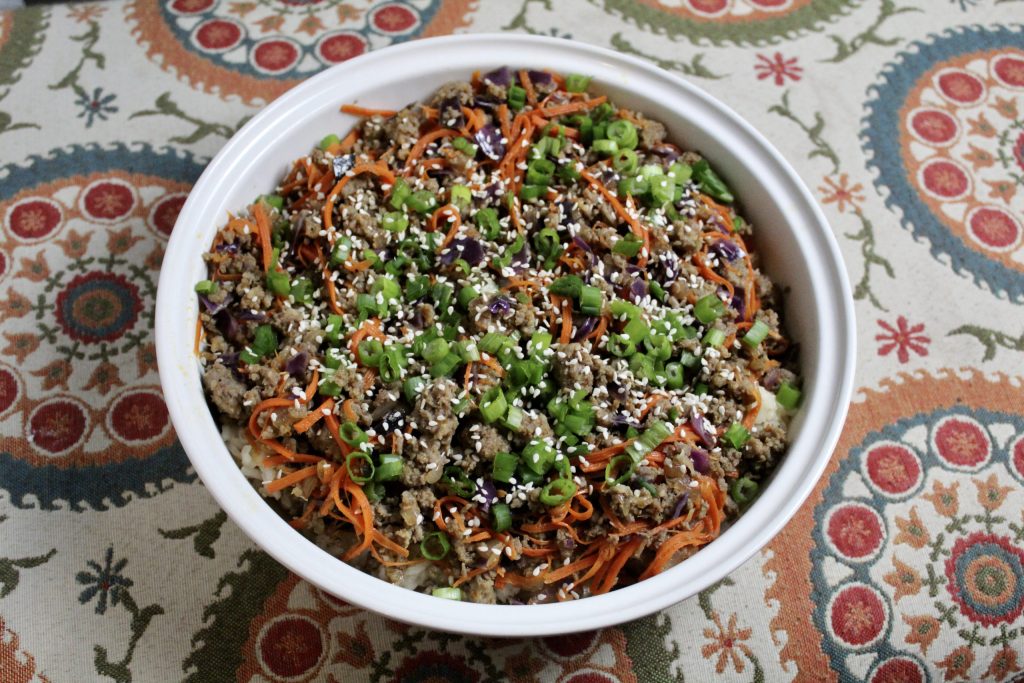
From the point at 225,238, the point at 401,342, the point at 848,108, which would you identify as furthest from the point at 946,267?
the point at 225,238

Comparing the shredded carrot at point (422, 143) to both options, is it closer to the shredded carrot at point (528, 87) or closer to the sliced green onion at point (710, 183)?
the shredded carrot at point (528, 87)

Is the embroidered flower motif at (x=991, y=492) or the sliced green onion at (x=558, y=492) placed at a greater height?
the embroidered flower motif at (x=991, y=492)

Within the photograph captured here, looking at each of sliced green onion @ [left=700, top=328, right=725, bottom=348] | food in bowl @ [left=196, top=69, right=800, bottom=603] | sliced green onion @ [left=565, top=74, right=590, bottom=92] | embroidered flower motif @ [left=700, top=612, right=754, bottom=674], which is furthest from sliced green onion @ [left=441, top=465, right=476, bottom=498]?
sliced green onion @ [left=565, top=74, right=590, bottom=92]

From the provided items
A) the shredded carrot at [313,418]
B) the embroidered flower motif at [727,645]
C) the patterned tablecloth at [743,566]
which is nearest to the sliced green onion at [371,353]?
the shredded carrot at [313,418]

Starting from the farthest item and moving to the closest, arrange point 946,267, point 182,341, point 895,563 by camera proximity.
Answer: point 946,267
point 895,563
point 182,341

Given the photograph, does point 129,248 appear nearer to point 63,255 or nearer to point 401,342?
point 63,255

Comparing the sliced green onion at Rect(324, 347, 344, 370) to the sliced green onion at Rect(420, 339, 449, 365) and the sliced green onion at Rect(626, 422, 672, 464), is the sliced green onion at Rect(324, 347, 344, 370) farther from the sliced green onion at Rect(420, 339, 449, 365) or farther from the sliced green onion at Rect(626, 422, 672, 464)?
the sliced green onion at Rect(626, 422, 672, 464)

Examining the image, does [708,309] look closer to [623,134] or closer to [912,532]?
[623,134]
